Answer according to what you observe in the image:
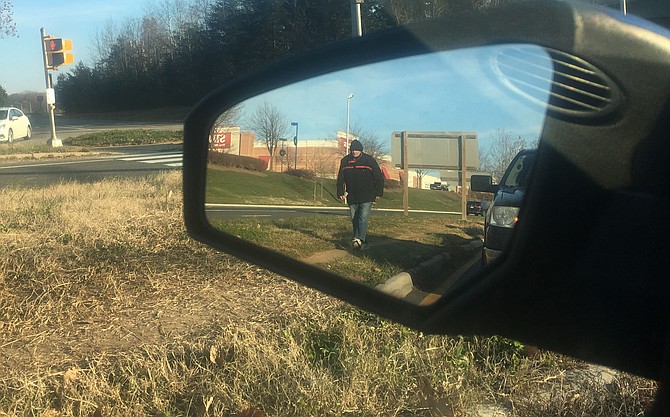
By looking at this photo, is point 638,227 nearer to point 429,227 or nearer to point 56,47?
point 429,227

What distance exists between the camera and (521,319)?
1753 millimetres

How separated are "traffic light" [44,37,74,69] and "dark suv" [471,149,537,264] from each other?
69.0 feet

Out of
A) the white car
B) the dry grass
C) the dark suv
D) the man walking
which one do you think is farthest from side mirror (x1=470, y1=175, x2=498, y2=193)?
the white car

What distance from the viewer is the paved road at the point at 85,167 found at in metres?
14.6

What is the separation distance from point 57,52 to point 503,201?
69.8ft

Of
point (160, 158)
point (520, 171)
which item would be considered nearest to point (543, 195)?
point (520, 171)

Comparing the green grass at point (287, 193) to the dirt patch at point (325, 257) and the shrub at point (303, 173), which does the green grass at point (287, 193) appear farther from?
the dirt patch at point (325, 257)

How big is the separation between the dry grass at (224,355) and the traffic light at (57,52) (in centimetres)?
1641

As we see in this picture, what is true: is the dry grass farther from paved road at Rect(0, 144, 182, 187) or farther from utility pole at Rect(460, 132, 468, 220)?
paved road at Rect(0, 144, 182, 187)

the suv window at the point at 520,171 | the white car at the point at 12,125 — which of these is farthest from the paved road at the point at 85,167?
the suv window at the point at 520,171

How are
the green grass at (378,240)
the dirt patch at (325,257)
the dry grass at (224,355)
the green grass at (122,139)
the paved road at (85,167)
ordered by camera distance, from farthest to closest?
the green grass at (122,139) < the paved road at (85,167) < the dry grass at (224,355) < the dirt patch at (325,257) < the green grass at (378,240)

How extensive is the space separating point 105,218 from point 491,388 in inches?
221

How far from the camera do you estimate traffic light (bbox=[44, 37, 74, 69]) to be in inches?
790

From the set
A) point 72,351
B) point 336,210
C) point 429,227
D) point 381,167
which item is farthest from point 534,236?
point 72,351
